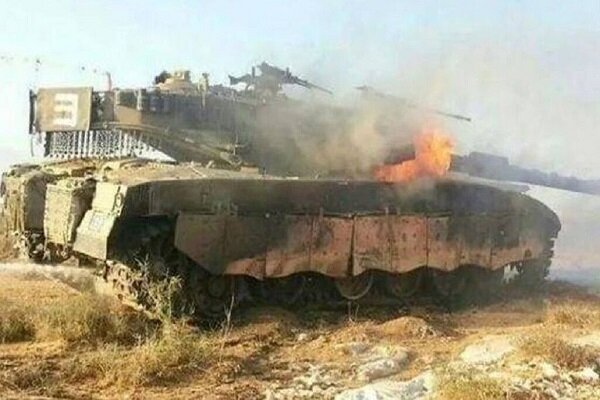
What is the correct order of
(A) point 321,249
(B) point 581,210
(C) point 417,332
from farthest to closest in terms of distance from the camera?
(B) point 581,210, (A) point 321,249, (C) point 417,332

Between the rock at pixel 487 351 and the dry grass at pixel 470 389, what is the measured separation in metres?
1.53

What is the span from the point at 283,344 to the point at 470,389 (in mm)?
3809

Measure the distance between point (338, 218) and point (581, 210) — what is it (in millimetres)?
25461

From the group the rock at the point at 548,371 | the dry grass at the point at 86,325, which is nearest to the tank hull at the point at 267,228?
the dry grass at the point at 86,325

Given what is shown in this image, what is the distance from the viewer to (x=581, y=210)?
35.8m

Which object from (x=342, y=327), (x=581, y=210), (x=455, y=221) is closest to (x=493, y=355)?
(x=342, y=327)

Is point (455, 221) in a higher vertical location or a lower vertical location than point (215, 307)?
higher

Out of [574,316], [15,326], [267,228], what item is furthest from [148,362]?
[574,316]

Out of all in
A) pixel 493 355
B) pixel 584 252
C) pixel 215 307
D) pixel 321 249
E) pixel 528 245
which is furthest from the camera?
pixel 584 252

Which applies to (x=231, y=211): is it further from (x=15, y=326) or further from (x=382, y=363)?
(x=382, y=363)

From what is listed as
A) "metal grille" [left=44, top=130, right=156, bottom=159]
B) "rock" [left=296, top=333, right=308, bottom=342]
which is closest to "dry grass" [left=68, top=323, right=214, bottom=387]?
"rock" [left=296, top=333, right=308, bottom=342]

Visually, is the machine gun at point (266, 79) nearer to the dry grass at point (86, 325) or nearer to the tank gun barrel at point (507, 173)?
the tank gun barrel at point (507, 173)

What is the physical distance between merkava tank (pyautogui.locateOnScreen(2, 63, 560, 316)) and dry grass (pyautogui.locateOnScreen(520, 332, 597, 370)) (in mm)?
4226

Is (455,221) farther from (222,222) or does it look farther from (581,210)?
(581,210)
